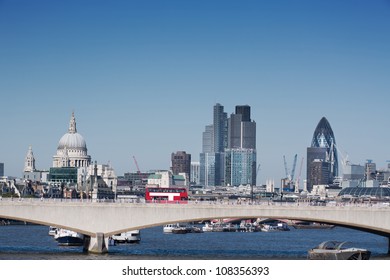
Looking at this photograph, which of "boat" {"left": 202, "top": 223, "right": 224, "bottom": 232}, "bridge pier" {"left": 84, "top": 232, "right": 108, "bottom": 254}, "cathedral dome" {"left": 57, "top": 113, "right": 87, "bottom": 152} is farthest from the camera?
"cathedral dome" {"left": 57, "top": 113, "right": 87, "bottom": 152}

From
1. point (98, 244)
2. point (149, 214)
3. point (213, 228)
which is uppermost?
point (149, 214)

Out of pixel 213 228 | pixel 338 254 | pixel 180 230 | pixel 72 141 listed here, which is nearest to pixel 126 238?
pixel 180 230

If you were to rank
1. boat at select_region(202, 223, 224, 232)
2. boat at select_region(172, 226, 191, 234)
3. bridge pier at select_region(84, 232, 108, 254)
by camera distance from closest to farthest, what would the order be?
bridge pier at select_region(84, 232, 108, 254)
boat at select_region(172, 226, 191, 234)
boat at select_region(202, 223, 224, 232)

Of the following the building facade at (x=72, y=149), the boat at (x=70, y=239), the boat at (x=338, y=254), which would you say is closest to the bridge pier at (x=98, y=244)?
the boat at (x=70, y=239)

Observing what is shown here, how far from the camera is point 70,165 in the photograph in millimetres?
199125

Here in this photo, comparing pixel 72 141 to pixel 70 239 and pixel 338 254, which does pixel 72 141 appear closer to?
pixel 70 239

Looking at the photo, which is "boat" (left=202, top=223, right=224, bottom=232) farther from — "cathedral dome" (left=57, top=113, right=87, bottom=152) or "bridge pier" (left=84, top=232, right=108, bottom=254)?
"cathedral dome" (left=57, top=113, right=87, bottom=152)

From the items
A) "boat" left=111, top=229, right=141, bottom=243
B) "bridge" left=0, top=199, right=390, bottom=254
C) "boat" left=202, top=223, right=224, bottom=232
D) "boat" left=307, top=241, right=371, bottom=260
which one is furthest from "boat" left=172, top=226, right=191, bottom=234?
"boat" left=307, top=241, right=371, bottom=260

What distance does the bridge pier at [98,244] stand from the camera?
179 ft

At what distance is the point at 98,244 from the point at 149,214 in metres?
3.23

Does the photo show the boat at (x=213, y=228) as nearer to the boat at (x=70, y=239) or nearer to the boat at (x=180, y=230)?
the boat at (x=180, y=230)

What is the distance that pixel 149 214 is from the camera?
182 feet

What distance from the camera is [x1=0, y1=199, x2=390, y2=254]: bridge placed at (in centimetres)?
5519

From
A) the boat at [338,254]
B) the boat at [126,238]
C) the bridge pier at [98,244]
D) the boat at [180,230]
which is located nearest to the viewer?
the boat at [338,254]
